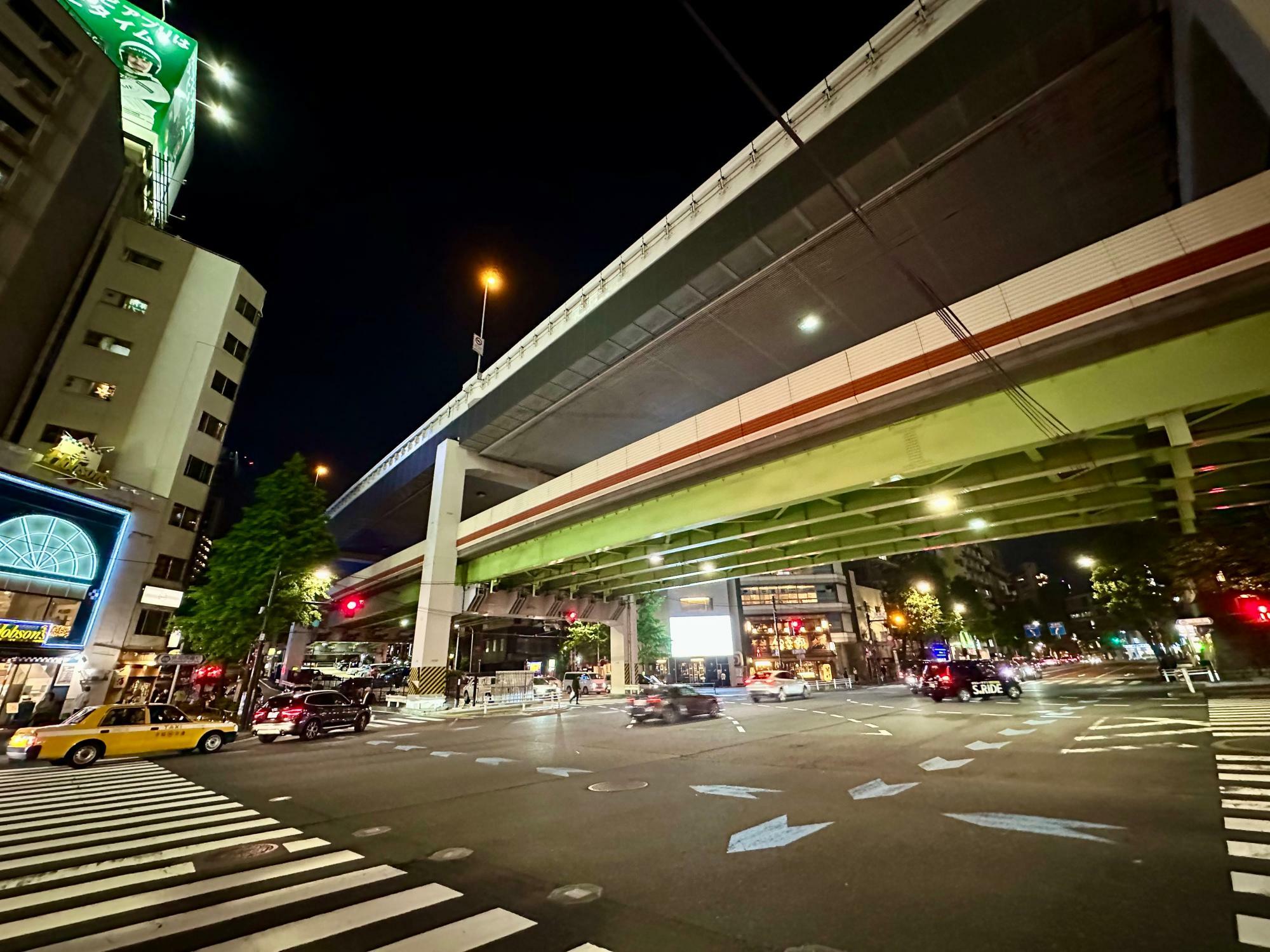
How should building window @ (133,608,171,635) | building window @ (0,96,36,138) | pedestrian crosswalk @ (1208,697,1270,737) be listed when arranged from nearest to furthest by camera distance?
pedestrian crosswalk @ (1208,697,1270,737) < building window @ (0,96,36,138) < building window @ (133,608,171,635)

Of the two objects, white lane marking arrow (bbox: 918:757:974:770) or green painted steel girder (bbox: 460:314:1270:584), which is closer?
white lane marking arrow (bbox: 918:757:974:770)

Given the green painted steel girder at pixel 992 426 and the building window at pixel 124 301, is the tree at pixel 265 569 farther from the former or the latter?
the green painted steel girder at pixel 992 426

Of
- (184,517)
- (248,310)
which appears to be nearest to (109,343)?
(248,310)

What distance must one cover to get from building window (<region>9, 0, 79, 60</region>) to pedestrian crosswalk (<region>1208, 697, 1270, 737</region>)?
49.8m

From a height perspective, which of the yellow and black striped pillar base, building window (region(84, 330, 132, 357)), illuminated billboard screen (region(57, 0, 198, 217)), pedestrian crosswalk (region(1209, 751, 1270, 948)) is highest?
illuminated billboard screen (region(57, 0, 198, 217))

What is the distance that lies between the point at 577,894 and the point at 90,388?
37.1 m

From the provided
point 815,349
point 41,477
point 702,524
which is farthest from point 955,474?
point 41,477

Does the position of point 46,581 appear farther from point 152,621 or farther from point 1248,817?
point 1248,817

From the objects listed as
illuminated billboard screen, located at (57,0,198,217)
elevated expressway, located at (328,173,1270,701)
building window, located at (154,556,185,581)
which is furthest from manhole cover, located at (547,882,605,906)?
illuminated billboard screen, located at (57,0,198,217)

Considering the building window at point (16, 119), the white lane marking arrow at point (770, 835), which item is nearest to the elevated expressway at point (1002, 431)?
the white lane marking arrow at point (770, 835)

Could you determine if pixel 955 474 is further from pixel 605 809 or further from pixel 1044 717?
pixel 605 809

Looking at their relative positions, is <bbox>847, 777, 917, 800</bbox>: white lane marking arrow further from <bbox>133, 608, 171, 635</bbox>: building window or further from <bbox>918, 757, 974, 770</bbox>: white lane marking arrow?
<bbox>133, 608, 171, 635</bbox>: building window

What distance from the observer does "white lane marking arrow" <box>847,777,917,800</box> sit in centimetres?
746

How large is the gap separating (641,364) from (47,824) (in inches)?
888
